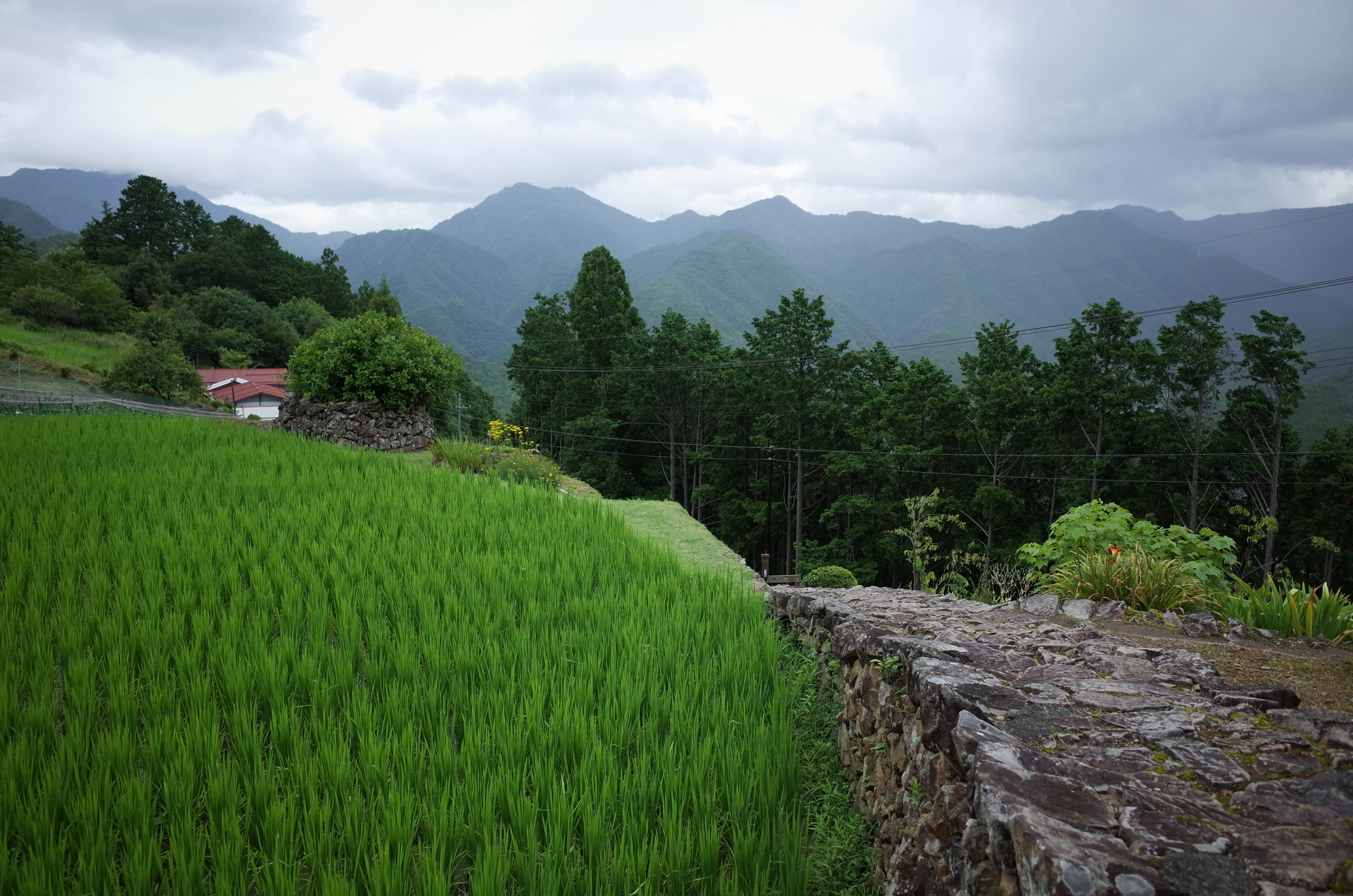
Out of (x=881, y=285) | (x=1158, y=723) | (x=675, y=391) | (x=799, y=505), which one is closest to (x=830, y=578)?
(x=1158, y=723)

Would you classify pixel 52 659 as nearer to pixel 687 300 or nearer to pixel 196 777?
pixel 196 777

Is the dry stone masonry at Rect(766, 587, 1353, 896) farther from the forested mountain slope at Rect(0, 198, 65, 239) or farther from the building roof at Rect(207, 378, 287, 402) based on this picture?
the forested mountain slope at Rect(0, 198, 65, 239)

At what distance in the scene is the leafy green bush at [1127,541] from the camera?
4.88 metres

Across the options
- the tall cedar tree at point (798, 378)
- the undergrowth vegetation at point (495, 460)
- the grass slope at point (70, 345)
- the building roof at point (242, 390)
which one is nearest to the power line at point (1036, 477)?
the tall cedar tree at point (798, 378)

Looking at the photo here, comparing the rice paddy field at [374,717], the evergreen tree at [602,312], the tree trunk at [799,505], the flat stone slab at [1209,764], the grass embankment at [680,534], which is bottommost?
the tree trunk at [799,505]

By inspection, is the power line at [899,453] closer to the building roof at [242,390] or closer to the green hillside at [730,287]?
the building roof at [242,390]

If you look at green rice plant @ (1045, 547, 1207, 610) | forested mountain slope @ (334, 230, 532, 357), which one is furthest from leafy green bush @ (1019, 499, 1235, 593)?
forested mountain slope @ (334, 230, 532, 357)

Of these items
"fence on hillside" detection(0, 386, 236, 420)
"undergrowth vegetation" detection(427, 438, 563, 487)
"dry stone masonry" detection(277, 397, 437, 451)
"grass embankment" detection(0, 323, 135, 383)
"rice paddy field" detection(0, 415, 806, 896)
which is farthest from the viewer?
"grass embankment" detection(0, 323, 135, 383)

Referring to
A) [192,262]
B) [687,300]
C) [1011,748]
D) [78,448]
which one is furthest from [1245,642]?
[687,300]

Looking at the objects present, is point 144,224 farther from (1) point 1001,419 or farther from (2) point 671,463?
(1) point 1001,419

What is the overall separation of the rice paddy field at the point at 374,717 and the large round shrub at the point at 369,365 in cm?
839

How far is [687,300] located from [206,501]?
91512mm

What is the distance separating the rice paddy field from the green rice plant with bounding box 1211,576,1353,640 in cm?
289

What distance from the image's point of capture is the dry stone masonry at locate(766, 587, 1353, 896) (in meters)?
1.48
